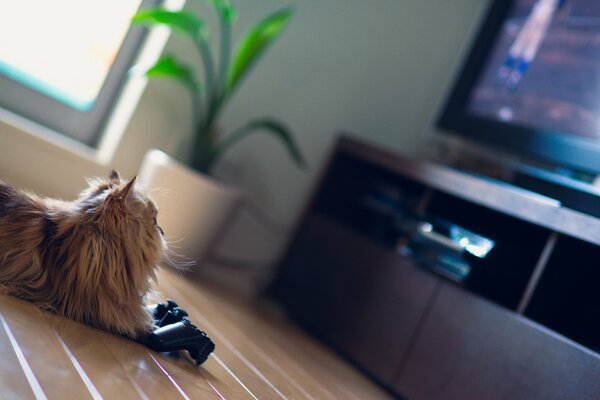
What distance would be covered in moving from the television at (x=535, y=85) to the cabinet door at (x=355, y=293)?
0.63 metres

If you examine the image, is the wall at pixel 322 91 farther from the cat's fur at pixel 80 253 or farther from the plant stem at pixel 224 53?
the cat's fur at pixel 80 253

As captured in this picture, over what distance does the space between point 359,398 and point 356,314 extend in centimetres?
45

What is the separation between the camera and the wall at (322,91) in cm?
264

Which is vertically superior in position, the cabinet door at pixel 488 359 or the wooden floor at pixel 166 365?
the cabinet door at pixel 488 359

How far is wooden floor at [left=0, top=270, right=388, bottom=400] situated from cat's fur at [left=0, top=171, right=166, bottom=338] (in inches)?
1.3

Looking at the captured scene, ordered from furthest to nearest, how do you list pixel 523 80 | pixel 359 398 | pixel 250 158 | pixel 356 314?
pixel 250 158 → pixel 523 80 → pixel 356 314 → pixel 359 398

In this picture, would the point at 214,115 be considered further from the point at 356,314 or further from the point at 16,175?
the point at 356,314

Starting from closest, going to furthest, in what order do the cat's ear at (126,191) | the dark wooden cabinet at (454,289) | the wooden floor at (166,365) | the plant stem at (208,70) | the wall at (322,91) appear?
the wooden floor at (166,365) < the cat's ear at (126,191) < the dark wooden cabinet at (454,289) < the plant stem at (208,70) < the wall at (322,91)

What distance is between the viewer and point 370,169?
262cm

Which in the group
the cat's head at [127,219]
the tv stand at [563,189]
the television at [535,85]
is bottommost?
the cat's head at [127,219]

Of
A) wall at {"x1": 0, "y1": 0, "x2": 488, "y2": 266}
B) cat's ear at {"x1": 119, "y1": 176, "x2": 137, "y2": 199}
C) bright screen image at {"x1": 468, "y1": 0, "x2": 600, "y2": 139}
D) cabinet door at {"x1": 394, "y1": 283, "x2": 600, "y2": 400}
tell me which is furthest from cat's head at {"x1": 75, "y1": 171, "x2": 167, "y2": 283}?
bright screen image at {"x1": 468, "y1": 0, "x2": 600, "y2": 139}

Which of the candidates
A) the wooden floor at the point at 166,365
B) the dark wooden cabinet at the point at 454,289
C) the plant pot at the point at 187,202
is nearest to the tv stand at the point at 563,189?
the dark wooden cabinet at the point at 454,289

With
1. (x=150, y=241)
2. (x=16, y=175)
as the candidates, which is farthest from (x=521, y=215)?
(x=16, y=175)

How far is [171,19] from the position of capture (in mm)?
2209
